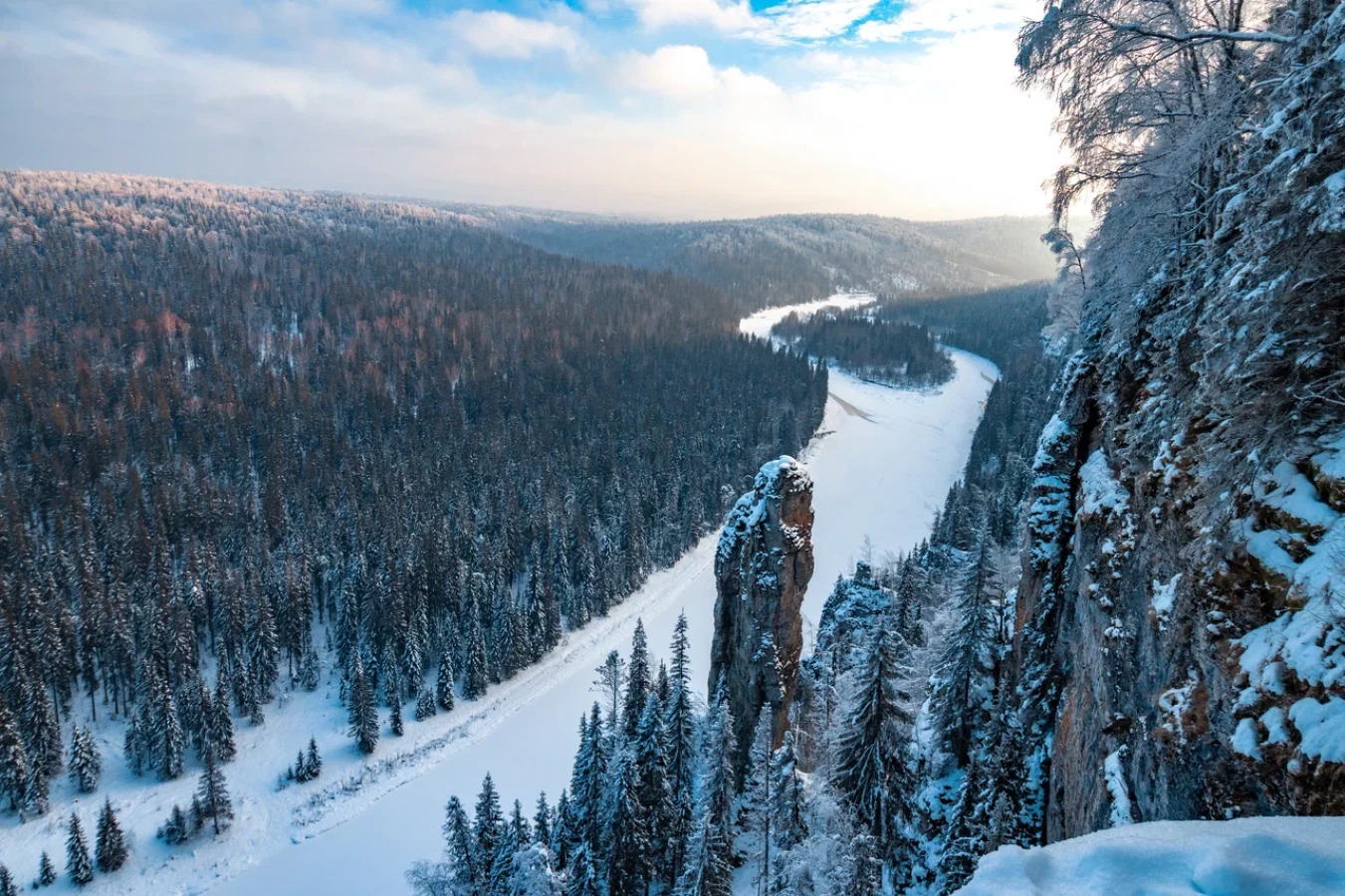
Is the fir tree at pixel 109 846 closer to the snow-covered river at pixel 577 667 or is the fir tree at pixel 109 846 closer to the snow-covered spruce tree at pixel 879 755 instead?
the snow-covered river at pixel 577 667

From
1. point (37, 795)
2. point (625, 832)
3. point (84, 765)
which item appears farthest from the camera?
point (84, 765)

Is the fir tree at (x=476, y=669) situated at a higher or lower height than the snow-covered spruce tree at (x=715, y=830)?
lower

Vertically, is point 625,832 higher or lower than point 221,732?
higher

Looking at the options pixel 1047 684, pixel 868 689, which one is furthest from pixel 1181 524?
pixel 868 689

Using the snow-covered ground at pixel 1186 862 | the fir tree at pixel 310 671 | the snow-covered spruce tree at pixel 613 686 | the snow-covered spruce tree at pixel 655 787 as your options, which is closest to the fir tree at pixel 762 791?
the snow-covered spruce tree at pixel 655 787

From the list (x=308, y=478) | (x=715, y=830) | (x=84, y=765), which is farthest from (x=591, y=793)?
(x=308, y=478)

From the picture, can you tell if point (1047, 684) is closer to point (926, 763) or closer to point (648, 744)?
point (926, 763)

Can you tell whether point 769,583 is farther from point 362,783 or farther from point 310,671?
point 310,671
